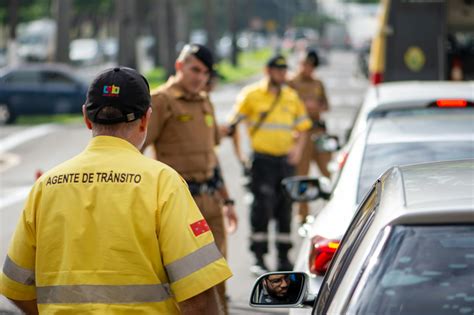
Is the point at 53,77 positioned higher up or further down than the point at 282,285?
further down

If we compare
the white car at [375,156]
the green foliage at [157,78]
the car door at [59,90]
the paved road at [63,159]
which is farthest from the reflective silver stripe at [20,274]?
A: the green foliage at [157,78]

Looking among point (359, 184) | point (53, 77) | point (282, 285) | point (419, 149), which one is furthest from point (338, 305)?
point (53, 77)

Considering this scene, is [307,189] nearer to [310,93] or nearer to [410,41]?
[310,93]

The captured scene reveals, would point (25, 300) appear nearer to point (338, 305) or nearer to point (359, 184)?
point (338, 305)

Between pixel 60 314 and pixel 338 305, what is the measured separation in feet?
3.26

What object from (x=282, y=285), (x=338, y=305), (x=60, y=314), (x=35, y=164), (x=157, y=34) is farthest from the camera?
(x=157, y=34)

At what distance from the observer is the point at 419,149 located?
24.5 ft

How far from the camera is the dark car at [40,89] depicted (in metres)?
36.2

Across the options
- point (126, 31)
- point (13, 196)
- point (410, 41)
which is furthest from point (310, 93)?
point (126, 31)

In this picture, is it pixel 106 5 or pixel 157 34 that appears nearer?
pixel 157 34

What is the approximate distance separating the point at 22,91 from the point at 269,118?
24468mm

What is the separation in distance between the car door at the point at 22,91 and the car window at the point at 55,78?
200 mm

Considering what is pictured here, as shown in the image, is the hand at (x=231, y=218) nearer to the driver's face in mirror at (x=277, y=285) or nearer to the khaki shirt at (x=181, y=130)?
the khaki shirt at (x=181, y=130)

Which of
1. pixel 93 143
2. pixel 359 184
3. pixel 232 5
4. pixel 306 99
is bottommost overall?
pixel 232 5
